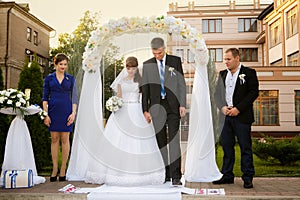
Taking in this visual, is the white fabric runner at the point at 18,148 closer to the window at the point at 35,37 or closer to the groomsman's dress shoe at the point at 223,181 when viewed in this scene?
the groomsman's dress shoe at the point at 223,181

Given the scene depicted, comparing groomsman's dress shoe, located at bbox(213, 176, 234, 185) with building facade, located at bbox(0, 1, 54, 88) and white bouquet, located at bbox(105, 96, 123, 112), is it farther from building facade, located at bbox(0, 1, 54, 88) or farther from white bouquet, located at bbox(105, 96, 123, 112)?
building facade, located at bbox(0, 1, 54, 88)

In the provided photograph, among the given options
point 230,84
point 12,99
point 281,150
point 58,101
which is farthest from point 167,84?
point 281,150

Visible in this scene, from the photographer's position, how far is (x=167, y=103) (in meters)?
6.11

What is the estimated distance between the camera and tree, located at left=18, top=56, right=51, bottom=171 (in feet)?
28.8

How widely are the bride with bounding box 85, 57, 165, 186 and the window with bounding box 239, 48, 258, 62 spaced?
25.2m

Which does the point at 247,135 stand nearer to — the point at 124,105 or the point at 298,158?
the point at 124,105

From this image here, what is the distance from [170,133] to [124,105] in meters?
1.03

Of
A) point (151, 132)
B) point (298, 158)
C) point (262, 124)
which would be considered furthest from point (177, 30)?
point (262, 124)

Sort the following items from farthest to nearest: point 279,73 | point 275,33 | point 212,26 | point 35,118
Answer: point 212,26 → point 275,33 → point 279,73 → point 35,118

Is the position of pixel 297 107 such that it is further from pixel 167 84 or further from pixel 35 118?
pixel 167 84

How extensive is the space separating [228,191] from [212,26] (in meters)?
25.9

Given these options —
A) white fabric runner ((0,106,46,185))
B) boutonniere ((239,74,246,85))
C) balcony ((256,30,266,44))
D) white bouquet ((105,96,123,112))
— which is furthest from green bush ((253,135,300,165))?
balcony ((256,30,266,44))

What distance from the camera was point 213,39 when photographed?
99.2 feet

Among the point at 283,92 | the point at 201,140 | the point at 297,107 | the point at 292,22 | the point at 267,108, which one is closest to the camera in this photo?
the point at 201,140
